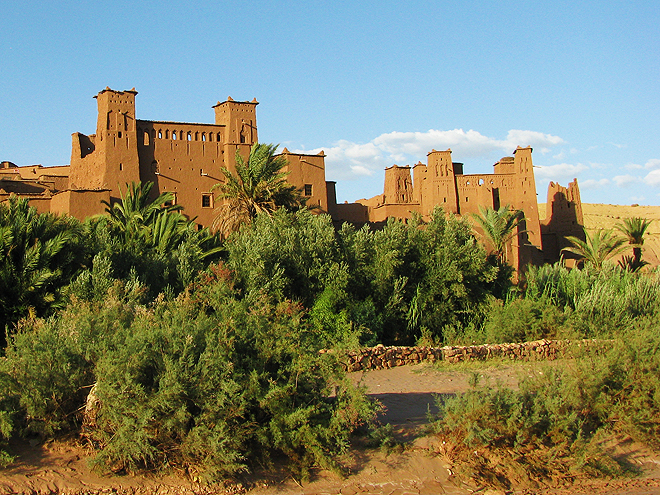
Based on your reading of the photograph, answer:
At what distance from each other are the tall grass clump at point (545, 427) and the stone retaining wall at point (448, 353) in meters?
2.27

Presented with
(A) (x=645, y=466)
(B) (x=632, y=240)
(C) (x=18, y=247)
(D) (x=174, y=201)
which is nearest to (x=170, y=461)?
(A) (x=645, y=466)

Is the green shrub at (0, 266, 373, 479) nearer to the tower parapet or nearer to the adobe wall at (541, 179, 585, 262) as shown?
the tower parapet

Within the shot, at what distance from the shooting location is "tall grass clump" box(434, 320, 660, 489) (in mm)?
8625

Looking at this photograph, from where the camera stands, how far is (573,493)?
8.59 meters

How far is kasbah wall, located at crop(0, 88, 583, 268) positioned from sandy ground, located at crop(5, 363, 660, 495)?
17.5m

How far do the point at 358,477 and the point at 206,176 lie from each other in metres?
24.5

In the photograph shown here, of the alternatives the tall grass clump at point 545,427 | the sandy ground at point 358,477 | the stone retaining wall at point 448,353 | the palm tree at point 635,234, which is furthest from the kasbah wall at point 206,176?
the sandy ground at point 358,477

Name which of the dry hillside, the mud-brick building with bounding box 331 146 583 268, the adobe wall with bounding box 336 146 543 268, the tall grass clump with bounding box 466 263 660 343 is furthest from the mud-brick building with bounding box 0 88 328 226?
the dry hillside

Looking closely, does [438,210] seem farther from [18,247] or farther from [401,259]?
[18,247]

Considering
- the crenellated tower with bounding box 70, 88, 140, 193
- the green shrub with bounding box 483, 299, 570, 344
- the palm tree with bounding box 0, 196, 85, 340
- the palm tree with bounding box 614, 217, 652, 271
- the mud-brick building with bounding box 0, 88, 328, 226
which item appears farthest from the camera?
the palm tree with bounding box 614, 217, 652, 271

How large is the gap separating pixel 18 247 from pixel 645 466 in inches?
486

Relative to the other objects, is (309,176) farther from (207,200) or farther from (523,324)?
(523,324)

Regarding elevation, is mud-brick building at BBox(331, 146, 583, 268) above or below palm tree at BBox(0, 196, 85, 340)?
above

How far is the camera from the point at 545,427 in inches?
355
